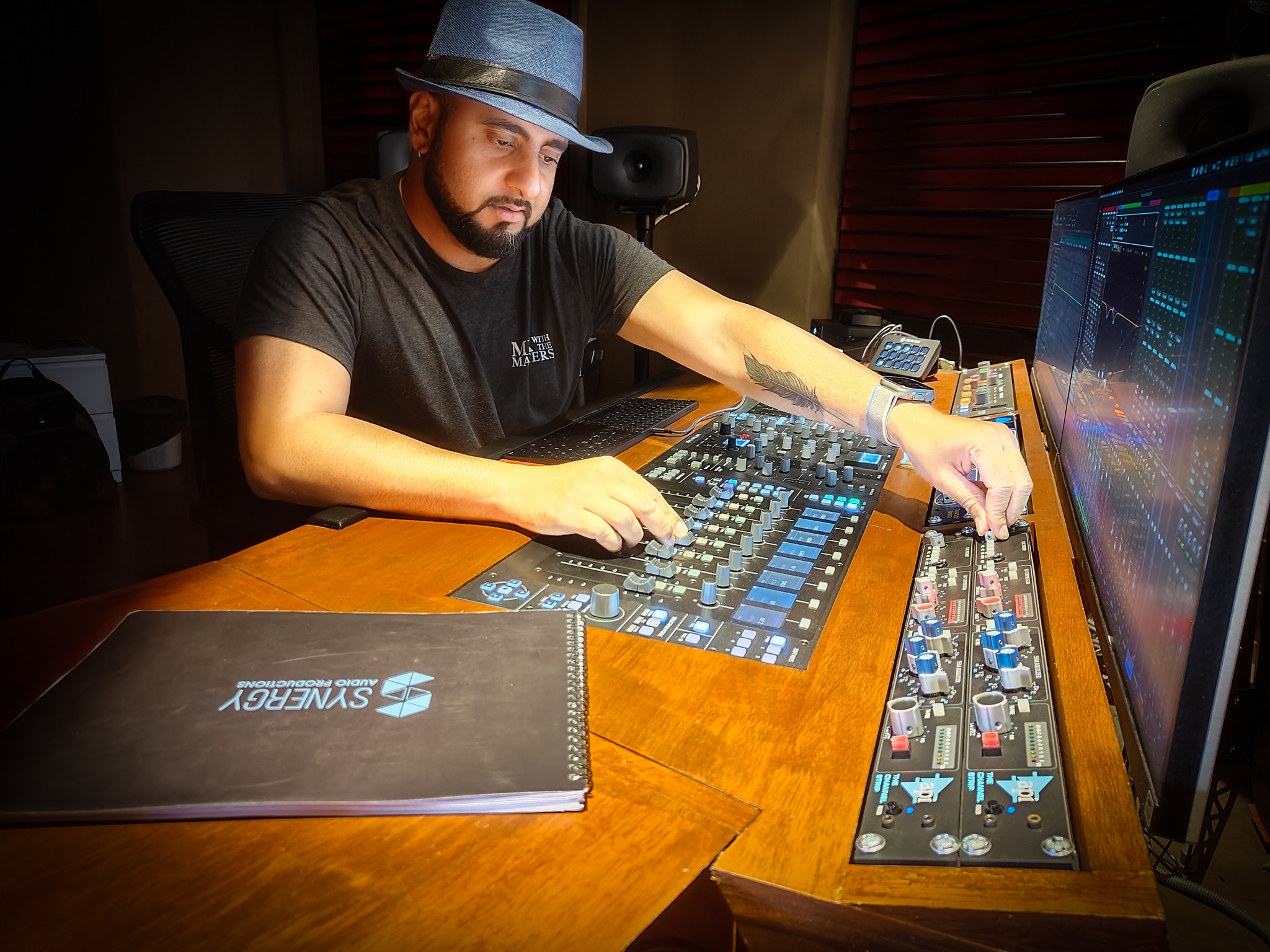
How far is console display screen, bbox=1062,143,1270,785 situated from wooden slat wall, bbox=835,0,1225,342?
1646 millimetres

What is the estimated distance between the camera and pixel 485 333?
161cm

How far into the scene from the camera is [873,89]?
9.06 feet

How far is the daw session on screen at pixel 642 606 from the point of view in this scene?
0.49 meters

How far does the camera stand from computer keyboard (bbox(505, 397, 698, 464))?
4.50 ft

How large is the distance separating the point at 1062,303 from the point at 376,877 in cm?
152

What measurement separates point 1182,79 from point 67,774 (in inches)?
80.5

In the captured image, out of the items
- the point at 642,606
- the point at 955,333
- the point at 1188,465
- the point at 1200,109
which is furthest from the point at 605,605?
the point at 955,333

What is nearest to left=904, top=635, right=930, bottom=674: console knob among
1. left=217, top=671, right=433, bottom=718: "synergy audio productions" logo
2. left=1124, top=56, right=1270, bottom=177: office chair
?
left=217, top=671, right=433, bottom=718: "synergy audio productions" logo

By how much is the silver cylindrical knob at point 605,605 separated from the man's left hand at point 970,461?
18.5 inches

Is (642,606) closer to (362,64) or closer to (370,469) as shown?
(370,469)

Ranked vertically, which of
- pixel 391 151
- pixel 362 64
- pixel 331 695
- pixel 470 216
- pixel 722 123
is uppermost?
pixel 362 64

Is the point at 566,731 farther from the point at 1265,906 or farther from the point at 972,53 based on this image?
the point at 972,53

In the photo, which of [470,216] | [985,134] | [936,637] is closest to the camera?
[936,637]

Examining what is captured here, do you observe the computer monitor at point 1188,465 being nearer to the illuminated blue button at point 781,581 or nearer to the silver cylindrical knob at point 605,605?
the illuminated blue button at point 781,581
